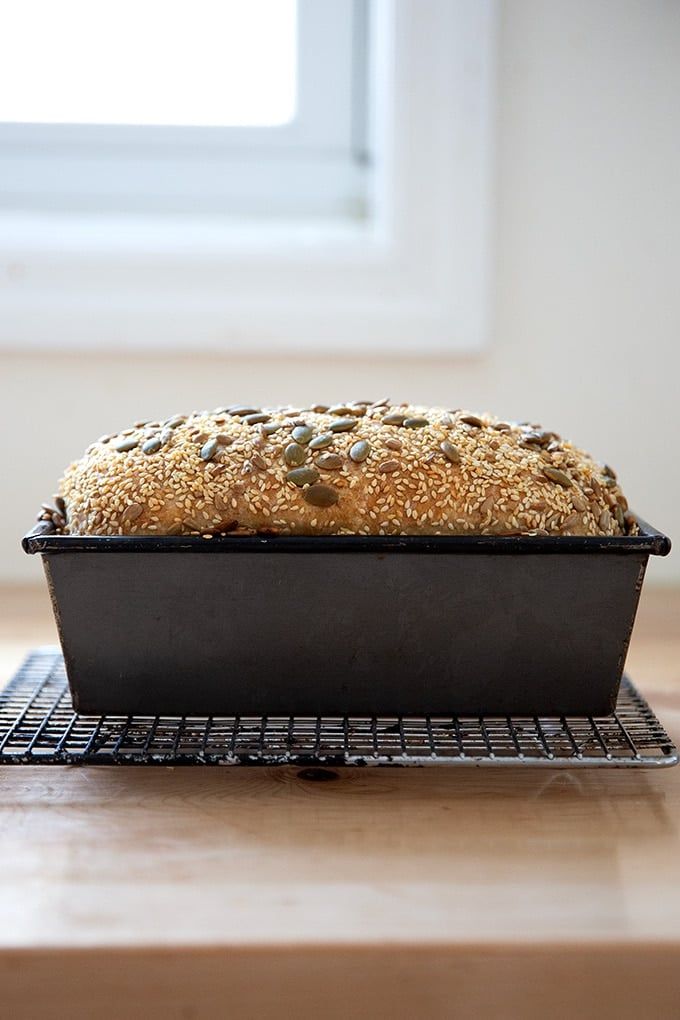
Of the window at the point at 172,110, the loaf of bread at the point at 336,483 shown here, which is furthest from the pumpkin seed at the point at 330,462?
the window at the point at 172,110

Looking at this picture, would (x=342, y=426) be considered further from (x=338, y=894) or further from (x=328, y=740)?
(x=338, y=894)

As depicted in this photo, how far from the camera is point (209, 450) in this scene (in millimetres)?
745

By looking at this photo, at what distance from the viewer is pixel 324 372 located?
127cm

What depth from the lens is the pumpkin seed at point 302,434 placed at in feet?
2.46

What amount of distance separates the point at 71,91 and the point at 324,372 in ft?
1.61

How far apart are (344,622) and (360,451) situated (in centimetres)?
12

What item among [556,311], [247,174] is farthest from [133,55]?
[556,311]

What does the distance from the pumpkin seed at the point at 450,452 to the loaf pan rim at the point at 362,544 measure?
0.08m

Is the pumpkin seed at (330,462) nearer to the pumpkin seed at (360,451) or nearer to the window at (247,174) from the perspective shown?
the pumpkin seed at (360,451)

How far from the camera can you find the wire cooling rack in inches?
25.1

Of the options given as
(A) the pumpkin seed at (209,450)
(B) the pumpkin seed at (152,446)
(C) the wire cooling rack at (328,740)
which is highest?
(A) the pumpkin seed at (209,450)

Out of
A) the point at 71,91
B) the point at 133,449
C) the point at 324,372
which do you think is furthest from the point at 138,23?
the point at 133,449

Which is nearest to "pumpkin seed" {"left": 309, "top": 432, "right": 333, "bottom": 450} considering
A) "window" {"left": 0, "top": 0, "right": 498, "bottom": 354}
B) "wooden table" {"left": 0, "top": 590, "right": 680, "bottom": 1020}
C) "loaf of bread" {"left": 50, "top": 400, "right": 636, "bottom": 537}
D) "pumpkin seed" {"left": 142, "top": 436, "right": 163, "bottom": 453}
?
"loaf of bread" {"left": 50, "top": 400, "right": 636, "bottom": 537}

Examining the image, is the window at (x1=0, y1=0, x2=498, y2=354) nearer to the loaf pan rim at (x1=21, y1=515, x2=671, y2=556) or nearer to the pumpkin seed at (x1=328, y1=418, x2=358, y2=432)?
the pumpkin seed at (x1=328, y1=418, x2=358, y2=432)
